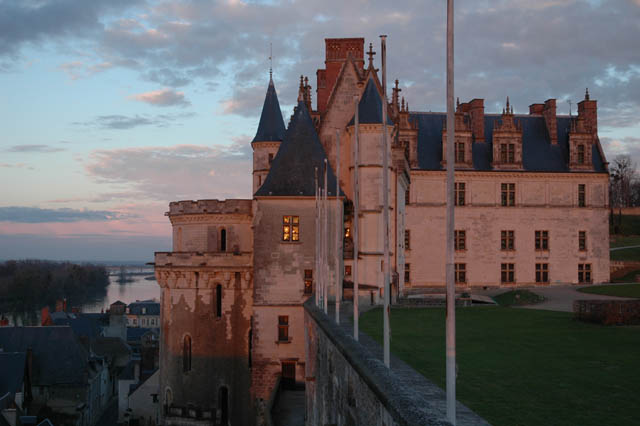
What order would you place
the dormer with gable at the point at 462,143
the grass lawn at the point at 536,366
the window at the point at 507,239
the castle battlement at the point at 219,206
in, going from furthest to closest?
the window at the point at 507,239
the dormer with gable at the point at 462,143
the castle battlement at the point at 219,206
the grass lawn at the point at 536,366

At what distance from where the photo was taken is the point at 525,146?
47781 mm

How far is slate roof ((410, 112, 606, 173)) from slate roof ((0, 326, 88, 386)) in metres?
34.6

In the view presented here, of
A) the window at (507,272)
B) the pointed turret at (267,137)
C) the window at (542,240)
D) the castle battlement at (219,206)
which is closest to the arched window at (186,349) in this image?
the castle battlement at (219,206)

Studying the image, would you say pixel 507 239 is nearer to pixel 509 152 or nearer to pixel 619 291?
pixel 509 152

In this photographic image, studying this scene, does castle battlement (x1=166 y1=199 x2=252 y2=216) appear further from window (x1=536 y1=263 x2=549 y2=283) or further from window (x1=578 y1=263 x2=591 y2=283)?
window (x1=578 y1=263 x2=591 y2=283)

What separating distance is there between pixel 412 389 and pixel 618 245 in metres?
64.1

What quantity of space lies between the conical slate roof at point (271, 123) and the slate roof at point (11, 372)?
25.6 m

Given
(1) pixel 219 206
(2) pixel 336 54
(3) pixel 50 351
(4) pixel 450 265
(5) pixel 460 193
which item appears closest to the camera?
(4) pixel 450 265

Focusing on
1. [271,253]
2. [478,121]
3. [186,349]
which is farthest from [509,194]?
[186,349]

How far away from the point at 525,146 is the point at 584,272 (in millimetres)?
10931

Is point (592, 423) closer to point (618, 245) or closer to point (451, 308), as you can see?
point (451, 308)

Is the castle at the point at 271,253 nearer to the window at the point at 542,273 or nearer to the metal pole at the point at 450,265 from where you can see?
the window at the point at 542,273

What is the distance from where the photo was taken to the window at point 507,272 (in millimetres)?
47125

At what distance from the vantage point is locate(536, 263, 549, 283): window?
47.2m
